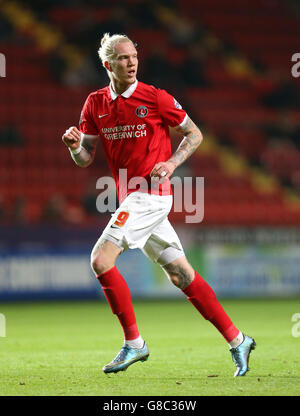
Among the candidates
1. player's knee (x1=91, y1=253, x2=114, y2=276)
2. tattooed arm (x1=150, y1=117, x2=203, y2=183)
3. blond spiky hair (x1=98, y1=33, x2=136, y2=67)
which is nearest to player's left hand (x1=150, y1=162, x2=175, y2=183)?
tattooed arm (x1=150, y1=117, x2=203, y2=183)

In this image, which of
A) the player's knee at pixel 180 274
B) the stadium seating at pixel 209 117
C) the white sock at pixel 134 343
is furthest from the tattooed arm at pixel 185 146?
the stadium seating at pixel 209 117

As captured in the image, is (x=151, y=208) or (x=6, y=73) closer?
(x=151, y=208)

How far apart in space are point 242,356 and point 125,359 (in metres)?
0.78

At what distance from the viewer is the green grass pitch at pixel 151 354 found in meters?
4.88

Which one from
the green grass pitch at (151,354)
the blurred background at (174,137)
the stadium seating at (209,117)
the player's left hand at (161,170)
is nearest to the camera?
the green grass pitch at (151,354)

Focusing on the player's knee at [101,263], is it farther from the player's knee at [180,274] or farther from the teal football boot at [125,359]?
the teal football boot at [125,359]

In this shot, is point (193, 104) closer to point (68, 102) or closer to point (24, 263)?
point (68, 102)

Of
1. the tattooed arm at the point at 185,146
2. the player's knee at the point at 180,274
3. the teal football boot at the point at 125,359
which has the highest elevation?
the tattooed arm at the point at 185,146

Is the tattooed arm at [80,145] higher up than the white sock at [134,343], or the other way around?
the tattooed arm at [80,145]

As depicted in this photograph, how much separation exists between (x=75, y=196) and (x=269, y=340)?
8208mm

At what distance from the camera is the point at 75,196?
1545 centimetres

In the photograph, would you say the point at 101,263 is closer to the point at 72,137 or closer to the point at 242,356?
the point at 72,137
